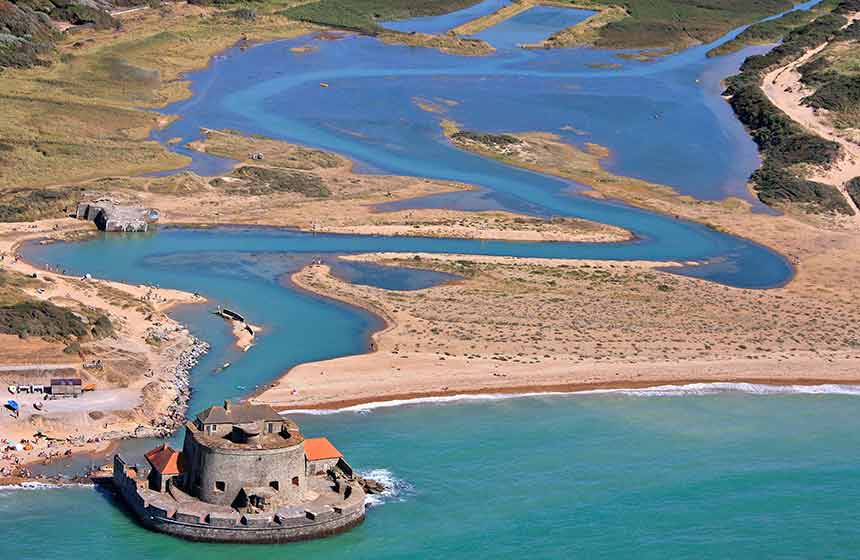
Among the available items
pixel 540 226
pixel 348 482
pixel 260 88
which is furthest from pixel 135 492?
pixel 260 88

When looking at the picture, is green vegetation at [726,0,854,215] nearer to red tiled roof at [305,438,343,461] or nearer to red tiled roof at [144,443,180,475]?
red tiled roof at [305,438,343,461]

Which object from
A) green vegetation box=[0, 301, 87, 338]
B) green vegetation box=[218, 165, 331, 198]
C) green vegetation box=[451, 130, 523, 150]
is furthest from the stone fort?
green vegetation box=[451, 130, 523, 150]

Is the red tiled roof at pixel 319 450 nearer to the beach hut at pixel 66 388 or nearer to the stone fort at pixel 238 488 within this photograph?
the stone fort at pixel 238 488

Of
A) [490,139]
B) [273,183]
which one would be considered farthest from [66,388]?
[490,139]

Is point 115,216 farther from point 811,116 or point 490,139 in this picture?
point 811,116

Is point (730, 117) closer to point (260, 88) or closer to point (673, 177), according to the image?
point (673, 177)

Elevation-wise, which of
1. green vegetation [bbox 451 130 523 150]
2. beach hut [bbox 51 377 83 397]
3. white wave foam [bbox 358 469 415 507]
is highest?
white wave foam [bbox 358 469 415 507]
